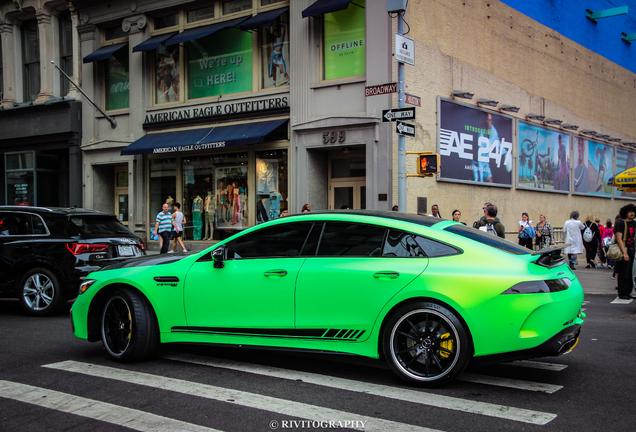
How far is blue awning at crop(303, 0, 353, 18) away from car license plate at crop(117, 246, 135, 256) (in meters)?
9.43

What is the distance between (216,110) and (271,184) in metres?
3.21

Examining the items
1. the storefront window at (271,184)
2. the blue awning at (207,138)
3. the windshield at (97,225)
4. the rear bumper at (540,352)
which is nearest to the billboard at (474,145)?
the storefront window at (271,184)

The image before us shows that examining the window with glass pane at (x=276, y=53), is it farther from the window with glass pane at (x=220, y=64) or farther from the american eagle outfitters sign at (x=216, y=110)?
the american eagle outfitters sign at (x=216, y=110)

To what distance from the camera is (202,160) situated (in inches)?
771

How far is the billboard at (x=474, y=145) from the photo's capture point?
57.6 ft

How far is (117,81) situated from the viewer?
2159 centimetres

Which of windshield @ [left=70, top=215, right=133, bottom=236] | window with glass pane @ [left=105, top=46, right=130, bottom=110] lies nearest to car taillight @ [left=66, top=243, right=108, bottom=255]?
windshield @ [left=70, top=215, right=133, bottom=236]

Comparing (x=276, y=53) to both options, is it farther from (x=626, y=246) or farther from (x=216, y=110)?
(x=626, y=246)

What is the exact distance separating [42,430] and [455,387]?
3.19 meters

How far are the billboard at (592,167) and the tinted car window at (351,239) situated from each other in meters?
22.1

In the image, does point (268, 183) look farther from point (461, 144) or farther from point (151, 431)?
point (151, 431)

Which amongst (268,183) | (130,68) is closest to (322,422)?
(268,183)

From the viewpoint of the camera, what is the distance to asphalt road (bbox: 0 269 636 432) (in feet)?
13.0

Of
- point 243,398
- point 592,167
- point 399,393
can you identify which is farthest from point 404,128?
point 592,167
